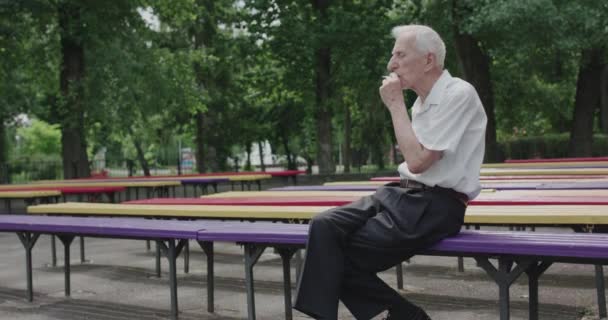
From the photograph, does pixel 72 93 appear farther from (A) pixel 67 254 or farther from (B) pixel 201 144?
(A) pixel 67 254

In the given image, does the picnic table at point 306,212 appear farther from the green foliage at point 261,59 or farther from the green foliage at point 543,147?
the green foliage at point 543,147

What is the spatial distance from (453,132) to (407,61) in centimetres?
45

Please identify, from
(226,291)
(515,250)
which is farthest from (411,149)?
(226,291)

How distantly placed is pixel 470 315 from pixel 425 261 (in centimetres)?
269

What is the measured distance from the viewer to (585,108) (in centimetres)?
2075

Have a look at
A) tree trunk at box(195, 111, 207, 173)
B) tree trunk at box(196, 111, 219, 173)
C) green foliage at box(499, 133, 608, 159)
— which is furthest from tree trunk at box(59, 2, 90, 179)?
green foliage at box(499, 133, 608, 159)

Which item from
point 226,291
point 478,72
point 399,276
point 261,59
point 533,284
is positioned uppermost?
point 261,59

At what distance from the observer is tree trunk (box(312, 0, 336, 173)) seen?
909 inches

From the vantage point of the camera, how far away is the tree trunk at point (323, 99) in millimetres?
23078

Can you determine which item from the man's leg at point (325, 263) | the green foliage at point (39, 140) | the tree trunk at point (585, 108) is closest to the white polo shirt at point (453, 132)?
the man's leg at point (325, 263)

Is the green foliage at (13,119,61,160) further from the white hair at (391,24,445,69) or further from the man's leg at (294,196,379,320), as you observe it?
the white hair at (391,24,445,69)

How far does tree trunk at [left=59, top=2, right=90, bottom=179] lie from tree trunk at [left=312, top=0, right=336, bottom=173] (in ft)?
24.1

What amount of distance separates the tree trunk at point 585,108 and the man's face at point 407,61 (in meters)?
18.2

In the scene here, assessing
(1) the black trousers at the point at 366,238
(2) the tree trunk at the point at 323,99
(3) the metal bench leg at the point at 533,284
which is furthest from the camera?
(2) the tree trunk at the point at 323,99
